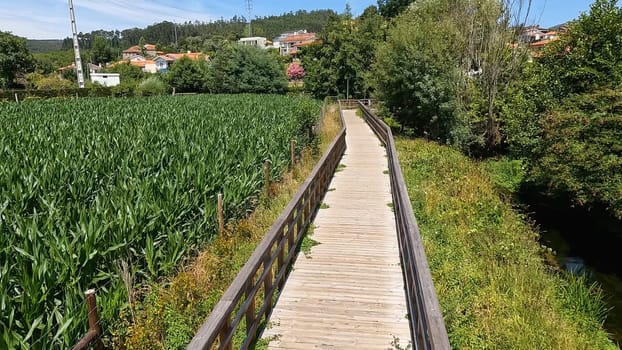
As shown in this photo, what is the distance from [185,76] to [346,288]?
62.3 metres

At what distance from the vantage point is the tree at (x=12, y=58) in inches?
2450

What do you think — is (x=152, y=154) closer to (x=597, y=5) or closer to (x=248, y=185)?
(x=248, y=185)

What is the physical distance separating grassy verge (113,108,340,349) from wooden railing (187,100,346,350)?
1.36 ft

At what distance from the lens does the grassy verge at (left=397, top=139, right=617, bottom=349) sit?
5293mm

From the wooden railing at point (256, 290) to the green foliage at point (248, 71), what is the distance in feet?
161

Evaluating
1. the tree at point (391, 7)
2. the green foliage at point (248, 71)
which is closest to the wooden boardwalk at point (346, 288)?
the green foliage at point (248, 71)

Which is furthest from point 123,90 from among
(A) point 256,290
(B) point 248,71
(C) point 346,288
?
(A) point 256,290

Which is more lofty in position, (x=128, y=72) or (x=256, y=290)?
(x=128, y=72)

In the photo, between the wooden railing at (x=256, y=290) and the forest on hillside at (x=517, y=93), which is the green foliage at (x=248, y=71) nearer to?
the forest on hillside at (x=517, y=93)

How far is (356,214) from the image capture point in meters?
8.95

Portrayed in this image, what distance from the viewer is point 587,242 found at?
12.6 metres

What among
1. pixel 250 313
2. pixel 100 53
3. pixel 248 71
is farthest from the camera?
pixel 100 53

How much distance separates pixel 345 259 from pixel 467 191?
7.64 metres

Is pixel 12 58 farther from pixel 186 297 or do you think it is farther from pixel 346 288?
pixel 346 288
